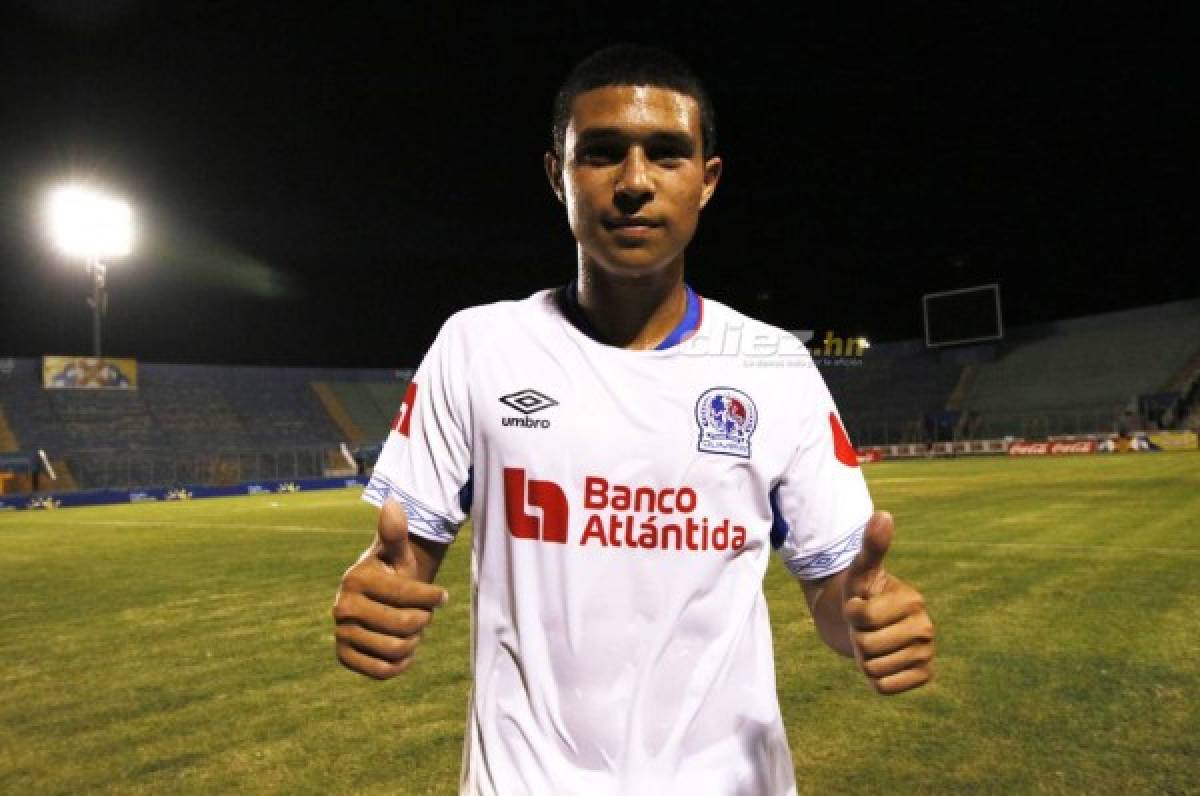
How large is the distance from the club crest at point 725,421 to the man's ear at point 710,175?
1.61ft

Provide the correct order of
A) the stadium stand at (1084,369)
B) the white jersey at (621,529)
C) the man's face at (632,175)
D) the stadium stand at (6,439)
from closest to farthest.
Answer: the white jersey at (621,529)
the man's face at (632,175)
the stadium stand at (6,439)
the stadium stand at (1084,369)

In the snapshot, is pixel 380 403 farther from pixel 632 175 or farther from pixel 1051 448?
pixel 632 175

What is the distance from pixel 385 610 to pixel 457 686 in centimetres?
467

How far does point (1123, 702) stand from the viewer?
17.5 feet

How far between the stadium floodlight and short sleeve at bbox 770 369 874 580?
4637 centimetres

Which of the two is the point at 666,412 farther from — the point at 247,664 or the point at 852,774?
the point at 247,664

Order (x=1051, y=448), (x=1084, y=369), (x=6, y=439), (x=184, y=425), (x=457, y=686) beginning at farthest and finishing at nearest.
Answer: (x=1084, y=369), (x=184, y=425), (x=1051, y=448), (x=6, y=439), (x=457, y=686)

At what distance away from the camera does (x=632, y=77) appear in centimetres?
198

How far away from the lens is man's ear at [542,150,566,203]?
2.14 metres

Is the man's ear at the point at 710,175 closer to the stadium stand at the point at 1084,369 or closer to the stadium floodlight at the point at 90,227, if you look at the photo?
the stadium floodlight at the point at 90,227

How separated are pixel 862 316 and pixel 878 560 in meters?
63.2

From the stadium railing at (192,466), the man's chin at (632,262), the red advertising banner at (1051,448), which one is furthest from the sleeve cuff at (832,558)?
the red advertising banner at (1051,448)

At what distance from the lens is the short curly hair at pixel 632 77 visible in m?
1.99

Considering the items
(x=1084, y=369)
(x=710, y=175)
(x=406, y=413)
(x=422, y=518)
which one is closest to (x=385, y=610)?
(x=422, y=518)
